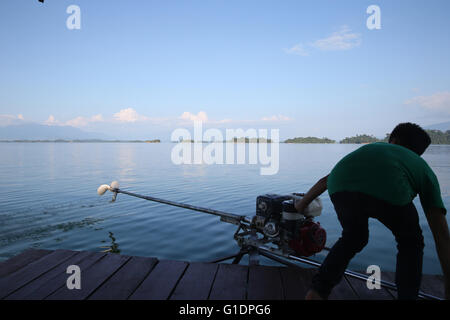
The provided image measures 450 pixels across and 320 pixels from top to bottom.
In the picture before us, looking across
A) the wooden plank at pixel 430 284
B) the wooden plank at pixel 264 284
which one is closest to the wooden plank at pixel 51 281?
the wooden plank at pixel 264 284

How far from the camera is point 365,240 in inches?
93.3

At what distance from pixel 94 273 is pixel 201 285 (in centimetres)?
141

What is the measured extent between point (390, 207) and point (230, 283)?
1925 mm

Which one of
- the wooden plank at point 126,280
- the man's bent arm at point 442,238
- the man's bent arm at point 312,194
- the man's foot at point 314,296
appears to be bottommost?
the wooden plank at point 126,280

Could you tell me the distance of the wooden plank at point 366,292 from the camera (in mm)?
3010

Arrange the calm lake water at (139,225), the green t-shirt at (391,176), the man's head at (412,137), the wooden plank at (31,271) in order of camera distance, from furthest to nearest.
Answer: the calm lake water at (139,225), the wooden plank at (31,271), the man's head at (412,137), the green t-shirt at (391,176)

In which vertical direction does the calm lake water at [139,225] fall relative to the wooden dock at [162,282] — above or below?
below

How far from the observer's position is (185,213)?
32.1 feet

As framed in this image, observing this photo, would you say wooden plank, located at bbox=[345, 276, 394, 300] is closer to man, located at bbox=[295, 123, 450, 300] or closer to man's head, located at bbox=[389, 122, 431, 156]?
man, located at bbox=[295, 123, 450, 300]

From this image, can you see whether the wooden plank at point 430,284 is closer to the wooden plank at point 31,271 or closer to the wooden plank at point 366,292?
the wooden plank at point 366,292

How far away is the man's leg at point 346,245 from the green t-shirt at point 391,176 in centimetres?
15
